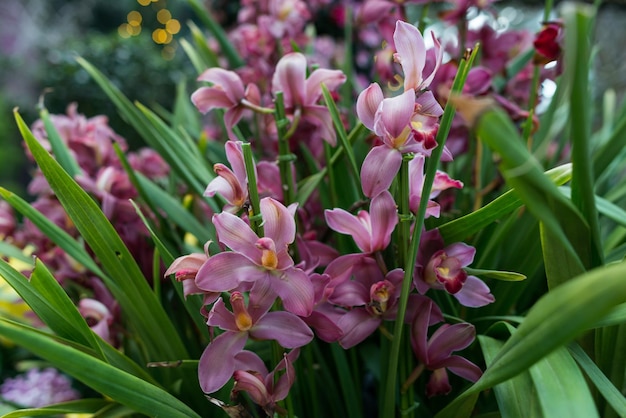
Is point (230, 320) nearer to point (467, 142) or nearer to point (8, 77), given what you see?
point (467, 142)

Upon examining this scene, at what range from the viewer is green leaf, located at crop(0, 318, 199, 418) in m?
0.16

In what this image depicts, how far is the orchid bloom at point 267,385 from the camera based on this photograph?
23 centimetres

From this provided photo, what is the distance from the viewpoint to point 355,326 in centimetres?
25

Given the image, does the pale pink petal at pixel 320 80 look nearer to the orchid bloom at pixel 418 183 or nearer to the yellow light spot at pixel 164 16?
the orchid bloom at pixel 418 183

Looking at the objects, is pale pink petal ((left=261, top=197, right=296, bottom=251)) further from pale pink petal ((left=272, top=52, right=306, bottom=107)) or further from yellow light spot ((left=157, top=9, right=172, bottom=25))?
yellow light spot ((left=157, top=9, right=172, bottom=25))

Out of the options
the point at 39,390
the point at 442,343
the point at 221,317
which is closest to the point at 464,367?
the point at 442,343

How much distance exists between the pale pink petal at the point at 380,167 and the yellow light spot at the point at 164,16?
4028 mm

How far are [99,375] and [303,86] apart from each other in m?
0.19

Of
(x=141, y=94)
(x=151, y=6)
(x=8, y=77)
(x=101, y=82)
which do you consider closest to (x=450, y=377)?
(x=101, y=82)

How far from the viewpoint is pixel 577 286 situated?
0.46 ft

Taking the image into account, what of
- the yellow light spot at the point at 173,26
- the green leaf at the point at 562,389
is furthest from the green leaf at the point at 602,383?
the yellow light spot at the point at 173,26

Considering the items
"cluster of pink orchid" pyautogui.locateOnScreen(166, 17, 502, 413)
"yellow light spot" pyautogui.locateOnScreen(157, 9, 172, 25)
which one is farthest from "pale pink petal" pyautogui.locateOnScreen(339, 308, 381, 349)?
"yellow light spot" pyautogui.locateOnScreen(157, 9, 172, 25)

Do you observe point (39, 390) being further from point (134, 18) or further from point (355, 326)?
point (134, 18)

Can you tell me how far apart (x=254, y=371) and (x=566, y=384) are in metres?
0.13
